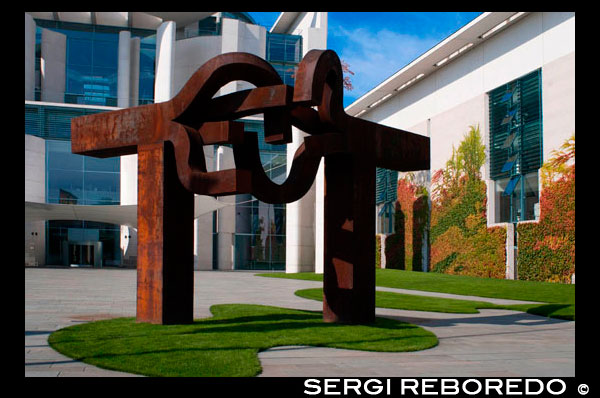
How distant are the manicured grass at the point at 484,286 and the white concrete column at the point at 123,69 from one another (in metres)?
22.4

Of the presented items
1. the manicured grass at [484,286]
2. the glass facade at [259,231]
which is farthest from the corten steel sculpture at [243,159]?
the glass facade at [259,231]

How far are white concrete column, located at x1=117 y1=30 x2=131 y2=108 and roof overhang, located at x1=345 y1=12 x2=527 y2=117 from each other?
1651cm

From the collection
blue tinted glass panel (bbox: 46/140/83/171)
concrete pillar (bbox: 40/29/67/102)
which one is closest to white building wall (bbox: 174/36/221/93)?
concrete pillar (bbox: 40/29/67/102)

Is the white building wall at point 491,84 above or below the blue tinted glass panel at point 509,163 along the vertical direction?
above

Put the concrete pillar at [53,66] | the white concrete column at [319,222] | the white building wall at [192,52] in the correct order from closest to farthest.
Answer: the white concrete column at [319,222], the concrete pillar at [53,66], the white building wall at [192,52]

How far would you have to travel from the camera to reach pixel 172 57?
43.2 m

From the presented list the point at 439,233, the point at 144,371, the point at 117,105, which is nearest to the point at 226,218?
the point at 117,105

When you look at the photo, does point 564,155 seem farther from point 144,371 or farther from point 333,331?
point 144,371

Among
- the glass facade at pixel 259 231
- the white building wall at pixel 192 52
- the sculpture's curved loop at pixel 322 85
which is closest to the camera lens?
the sculpture's curved loop at pixel 322 85

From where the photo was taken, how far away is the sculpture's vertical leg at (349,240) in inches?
444

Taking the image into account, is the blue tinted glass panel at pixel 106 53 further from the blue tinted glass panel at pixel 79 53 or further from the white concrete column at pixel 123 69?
the white concrete column at pixel 123 69

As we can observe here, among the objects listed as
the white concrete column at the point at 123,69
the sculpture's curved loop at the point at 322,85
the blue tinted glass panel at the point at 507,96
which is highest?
the white concrete column at the point at 123,69

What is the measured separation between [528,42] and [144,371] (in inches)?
898
